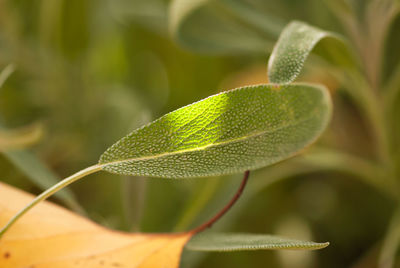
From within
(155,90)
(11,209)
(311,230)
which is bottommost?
(311,230)

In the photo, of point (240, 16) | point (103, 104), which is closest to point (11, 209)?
point (240, 16)

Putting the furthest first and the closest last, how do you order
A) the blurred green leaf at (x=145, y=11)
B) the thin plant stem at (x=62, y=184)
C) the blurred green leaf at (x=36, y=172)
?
the blurred green leaf at (x=145, y=11) < the blurred green leaf at (x=36, y=172) < the thin plant stem at (x=62, y=184)

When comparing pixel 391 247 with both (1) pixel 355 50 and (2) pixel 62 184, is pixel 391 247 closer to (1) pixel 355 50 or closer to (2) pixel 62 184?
(1) pixel 355 50

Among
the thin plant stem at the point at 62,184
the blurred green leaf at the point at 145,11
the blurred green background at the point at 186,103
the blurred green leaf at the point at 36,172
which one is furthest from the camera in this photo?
the blurred green leaf at the point at 145,11

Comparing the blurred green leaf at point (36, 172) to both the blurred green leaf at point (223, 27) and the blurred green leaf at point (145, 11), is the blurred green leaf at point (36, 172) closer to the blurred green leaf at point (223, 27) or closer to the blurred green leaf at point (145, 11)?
the blurred green leaf at point (223, 27)

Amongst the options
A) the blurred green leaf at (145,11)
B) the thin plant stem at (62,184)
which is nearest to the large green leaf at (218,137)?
the thin plant stem at (62,184)

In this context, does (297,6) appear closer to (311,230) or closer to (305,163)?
(305,163)
